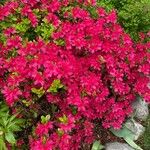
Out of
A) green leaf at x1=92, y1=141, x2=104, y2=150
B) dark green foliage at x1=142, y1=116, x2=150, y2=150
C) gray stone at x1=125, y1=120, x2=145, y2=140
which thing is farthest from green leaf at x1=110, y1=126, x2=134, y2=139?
green leaf at x1=92, y1=141, x2=104, y2=150

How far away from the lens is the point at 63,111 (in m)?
4.70

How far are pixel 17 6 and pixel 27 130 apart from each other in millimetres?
1544

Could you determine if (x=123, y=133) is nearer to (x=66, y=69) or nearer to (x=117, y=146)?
(x=117, y=146)

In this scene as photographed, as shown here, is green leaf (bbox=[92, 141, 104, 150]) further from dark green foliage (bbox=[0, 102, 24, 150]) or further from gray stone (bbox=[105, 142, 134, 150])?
dark green foliage (bbox=[0, 102, 24, 150])

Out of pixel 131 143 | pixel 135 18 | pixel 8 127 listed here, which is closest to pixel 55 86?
pixel 8 127

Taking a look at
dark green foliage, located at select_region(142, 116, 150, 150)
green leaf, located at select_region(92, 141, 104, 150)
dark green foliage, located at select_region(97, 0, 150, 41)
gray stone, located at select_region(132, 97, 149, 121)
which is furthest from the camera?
dark green foliage, located at select_region(97, 0, 150, 41)

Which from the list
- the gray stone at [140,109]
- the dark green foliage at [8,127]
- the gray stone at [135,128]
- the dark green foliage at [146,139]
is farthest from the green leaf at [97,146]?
the dark green foliage at [8,127]

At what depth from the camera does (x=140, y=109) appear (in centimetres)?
543

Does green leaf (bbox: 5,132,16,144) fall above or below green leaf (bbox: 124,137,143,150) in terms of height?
above

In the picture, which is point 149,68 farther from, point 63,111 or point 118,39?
point 63,111

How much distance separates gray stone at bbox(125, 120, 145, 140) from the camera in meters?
5.25

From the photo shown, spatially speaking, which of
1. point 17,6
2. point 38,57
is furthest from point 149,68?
point 17,6

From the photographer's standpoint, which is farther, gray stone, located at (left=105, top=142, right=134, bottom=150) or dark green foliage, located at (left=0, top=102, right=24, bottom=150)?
gray stone, located at (left=105, top=142, right=134, bottom=150)

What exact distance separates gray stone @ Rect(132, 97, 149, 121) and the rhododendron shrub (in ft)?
0.78
